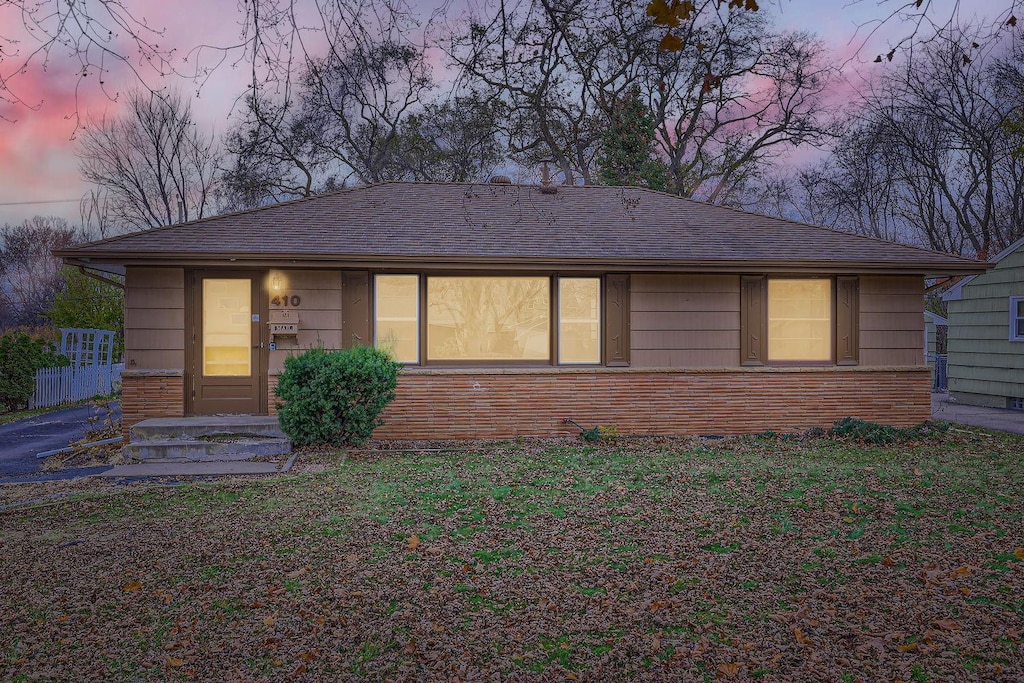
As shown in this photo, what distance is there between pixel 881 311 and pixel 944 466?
3.57m

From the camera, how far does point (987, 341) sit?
1507 cm

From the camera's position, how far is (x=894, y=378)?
37.0ft

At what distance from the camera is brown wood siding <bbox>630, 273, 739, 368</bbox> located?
427 inches

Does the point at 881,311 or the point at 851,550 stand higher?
the point at 881,311

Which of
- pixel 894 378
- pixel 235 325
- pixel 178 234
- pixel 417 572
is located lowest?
pixel 417 572

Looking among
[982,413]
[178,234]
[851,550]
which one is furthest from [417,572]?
[982,413]

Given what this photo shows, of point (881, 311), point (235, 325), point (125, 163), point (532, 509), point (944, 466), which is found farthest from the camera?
point (125, 163)

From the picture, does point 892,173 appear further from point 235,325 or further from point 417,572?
point 417,572

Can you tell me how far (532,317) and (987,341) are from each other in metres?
10.7

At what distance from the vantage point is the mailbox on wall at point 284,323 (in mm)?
10023

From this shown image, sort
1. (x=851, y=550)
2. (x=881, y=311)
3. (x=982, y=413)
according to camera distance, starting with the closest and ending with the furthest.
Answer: (x=851, y=550)
(x=881, y=311)
(x=982, y=413)

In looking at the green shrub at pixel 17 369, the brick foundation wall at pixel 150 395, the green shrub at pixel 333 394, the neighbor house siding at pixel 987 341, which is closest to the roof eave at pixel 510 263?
the green shrub at pixel 333 394

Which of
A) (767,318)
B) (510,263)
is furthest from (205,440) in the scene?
Result: (767,318)

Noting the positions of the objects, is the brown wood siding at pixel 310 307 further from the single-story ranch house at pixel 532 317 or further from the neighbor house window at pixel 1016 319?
the neighbor house window at pixel 1016 319
